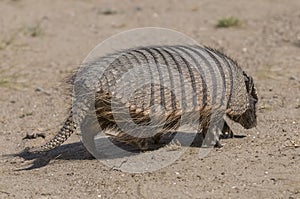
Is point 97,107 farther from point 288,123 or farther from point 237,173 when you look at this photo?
point 288,123

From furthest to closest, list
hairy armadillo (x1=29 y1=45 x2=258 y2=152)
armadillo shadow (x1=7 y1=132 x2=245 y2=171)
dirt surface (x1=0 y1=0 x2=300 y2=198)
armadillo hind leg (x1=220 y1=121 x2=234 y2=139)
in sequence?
1. armadillo hind leg (x1=220 y1=121 x2=234 y2=139)
2. armadillo shadow (x1=7 y1=132 x2=245 y2=171)
3. hairy armadillo (x1=29 y1=45 x2=258 y2=152)
4. dirt surface (x1=0 y1=0 x2=300 y2=198)

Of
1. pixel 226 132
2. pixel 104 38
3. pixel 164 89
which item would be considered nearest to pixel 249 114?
pixel 226 132

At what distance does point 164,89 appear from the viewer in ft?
19.1

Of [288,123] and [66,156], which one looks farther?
[288,123]

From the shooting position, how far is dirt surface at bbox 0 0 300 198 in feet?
17.9

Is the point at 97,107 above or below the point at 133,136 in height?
above

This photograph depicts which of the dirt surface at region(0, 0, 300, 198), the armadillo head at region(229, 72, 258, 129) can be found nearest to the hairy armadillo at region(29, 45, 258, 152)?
the armadillo head at region(229, 72, 258, 129)

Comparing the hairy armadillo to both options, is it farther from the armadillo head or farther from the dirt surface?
the dirt surface

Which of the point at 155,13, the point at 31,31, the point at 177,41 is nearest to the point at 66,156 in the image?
the point at 177,41

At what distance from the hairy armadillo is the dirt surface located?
1.17ft

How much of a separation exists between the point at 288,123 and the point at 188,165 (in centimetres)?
156

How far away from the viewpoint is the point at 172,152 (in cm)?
622

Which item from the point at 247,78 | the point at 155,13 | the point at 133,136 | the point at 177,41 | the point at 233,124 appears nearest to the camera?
the point at 133,136

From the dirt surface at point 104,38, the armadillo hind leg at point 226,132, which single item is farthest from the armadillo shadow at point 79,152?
the armadillo hind leg at point 226,132
